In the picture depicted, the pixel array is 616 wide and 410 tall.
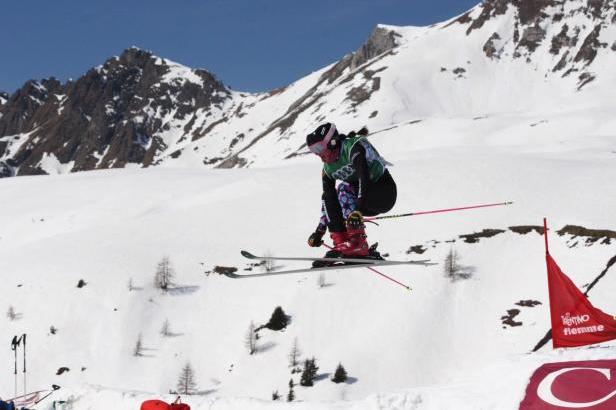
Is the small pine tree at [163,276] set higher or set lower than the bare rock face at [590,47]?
lower

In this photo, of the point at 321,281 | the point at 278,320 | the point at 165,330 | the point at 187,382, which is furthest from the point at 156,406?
the point at 165,330

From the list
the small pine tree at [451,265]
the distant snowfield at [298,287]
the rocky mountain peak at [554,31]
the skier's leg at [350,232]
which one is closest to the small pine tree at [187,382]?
the distant snowfield at [298,287]

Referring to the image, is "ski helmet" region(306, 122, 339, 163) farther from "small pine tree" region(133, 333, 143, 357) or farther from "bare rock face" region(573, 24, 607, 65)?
"bare rock face" region(573, 24, 607, 65)

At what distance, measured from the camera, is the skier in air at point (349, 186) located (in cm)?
1030

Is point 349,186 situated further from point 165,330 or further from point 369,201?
point 165,330

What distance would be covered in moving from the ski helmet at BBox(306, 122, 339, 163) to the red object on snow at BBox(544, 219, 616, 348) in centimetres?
510

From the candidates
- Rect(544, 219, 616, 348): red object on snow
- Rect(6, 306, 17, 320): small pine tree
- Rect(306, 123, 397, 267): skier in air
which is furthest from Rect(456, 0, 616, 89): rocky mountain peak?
Rect(306, 123, 397, 267): skier in air

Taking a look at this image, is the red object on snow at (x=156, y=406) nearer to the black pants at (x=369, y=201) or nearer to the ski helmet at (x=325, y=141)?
the black pants at (x=369, y=201)

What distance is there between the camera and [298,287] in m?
47.6

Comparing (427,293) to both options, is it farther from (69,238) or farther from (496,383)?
(69,238)

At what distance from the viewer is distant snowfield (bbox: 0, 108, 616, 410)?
38875 millimetres

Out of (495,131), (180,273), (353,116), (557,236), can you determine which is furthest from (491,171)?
(353,116)

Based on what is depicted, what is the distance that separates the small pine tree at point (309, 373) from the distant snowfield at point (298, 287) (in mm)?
554

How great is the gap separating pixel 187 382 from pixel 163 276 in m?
14.0
